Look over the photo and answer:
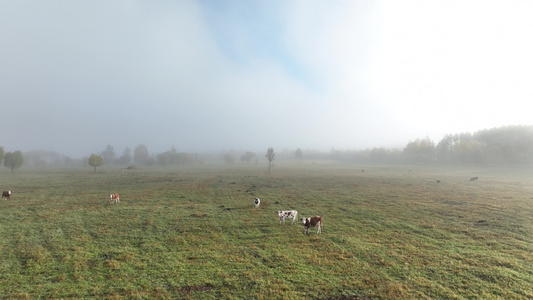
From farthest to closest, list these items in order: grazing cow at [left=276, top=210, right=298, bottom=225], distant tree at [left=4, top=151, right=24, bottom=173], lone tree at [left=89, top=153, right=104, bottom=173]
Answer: lone tree at [left=89, top=153, right=104, bottom=173]
distant tree at [left=4, top=151, right=24, bottom=173]
grazing cow at [left=276, top=210, right=298, bottom=225]

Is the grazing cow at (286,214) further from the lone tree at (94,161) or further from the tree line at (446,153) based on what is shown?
the lone tree at (94,161)

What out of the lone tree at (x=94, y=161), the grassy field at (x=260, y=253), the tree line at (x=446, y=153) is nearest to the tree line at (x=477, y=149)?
the tree line at (x=446, y=153)

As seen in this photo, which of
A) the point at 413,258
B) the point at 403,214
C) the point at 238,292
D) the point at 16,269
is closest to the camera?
the point at 238,292

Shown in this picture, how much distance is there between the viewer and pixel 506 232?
19109 mm

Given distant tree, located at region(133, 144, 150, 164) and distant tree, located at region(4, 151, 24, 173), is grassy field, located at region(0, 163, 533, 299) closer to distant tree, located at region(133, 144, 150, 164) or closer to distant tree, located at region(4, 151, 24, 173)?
distant tree, located at region(4, 151, 24, 173)

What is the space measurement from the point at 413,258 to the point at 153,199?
32139mm

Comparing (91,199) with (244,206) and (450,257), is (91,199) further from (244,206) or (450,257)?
(450,257)

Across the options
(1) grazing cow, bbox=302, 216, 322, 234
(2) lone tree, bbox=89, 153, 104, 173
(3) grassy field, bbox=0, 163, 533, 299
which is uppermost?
(2) lone tree, bbox=89, 153, 104, 173

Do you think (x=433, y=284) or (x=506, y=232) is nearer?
(x=433, y=284)

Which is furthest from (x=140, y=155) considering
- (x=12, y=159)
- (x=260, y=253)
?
(x=260, y=253)

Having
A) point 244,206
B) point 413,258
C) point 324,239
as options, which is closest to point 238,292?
point 324,239

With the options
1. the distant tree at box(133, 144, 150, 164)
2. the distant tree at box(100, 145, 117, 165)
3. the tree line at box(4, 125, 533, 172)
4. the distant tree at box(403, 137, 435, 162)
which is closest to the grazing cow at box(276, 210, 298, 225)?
the tree line at box(4, 125, 533, 172)

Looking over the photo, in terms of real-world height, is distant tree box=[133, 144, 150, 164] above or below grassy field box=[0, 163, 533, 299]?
above

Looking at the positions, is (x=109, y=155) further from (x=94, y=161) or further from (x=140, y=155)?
(x=94, y=161)
